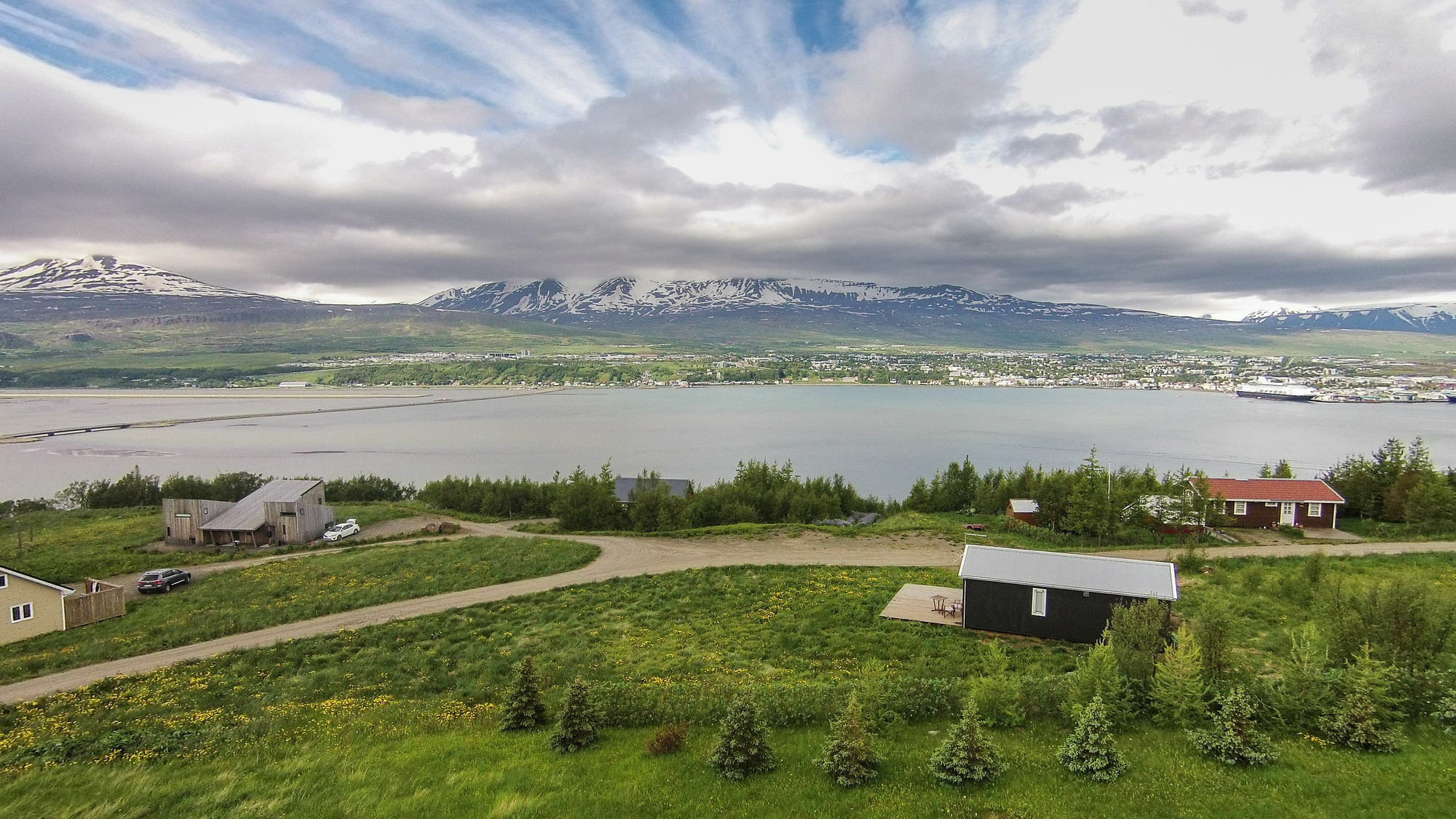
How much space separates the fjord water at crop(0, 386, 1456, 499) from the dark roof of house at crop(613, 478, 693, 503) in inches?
612

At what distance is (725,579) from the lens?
2144 centimetres

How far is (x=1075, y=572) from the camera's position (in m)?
15.9

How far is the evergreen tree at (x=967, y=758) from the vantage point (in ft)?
23.3

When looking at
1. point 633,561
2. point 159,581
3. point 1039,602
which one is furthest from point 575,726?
point 159,581

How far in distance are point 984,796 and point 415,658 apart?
12.3 metres

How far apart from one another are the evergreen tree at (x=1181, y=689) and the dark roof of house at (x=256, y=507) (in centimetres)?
3412

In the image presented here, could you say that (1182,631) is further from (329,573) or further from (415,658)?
(329,573)

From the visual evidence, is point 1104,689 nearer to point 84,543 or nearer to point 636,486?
point 636,486

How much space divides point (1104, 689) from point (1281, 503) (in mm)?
29427

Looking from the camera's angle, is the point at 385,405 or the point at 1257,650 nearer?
the point at 1257,650

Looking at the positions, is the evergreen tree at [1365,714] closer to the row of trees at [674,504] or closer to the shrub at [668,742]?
the shrub at [668,742]

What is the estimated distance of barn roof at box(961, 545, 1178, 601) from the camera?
590 inches

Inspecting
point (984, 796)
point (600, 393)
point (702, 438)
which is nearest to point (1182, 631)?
point (984, 796)

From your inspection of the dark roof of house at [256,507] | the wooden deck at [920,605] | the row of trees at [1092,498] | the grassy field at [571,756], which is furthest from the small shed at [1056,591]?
the dark roof of house at [256,507]
